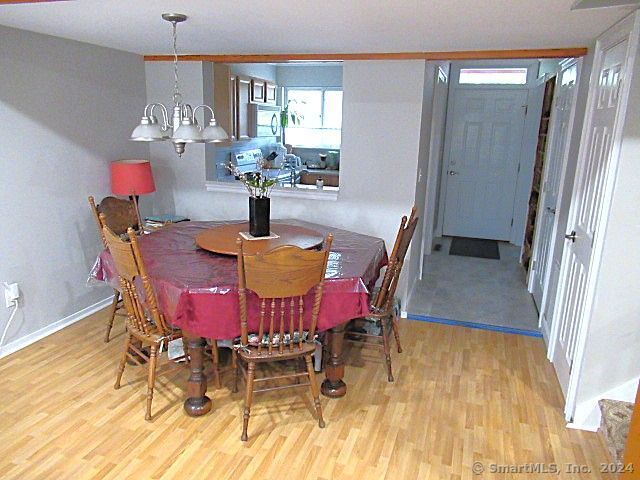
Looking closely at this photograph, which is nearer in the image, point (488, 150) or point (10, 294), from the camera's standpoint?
point (10, 294)

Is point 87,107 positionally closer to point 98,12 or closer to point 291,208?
point 98,12

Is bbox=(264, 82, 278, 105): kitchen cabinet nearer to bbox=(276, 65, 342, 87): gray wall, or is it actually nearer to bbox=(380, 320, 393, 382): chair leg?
bbox=(276, 65, 342, 87): gray wall

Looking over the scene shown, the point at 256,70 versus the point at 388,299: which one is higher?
the point at 256,70

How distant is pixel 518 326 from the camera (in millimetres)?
3889

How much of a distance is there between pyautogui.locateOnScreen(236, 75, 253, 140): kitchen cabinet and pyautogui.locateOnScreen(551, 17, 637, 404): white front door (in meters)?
3.51

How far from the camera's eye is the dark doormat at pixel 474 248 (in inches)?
237

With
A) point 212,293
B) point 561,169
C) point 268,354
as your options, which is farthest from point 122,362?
point 561,169

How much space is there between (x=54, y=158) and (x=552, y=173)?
4.02 metres

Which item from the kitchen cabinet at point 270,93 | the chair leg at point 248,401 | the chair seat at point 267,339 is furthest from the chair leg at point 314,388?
the kitchen cabinet at point 270,93

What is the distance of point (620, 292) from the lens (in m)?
2.40

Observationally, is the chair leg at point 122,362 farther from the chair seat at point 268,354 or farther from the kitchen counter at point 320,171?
the kitchen counter at point 320,171

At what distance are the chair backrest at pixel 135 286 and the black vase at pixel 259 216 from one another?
0.79 m

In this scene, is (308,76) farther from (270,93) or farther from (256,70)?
(256,70)

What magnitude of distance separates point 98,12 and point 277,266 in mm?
1665
